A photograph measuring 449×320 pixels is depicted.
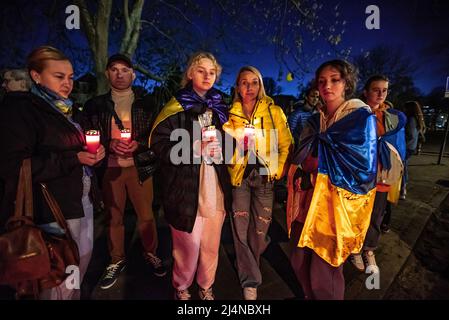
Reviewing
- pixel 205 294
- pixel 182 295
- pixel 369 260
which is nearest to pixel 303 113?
pixel 369 260

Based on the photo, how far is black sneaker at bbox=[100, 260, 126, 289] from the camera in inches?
108

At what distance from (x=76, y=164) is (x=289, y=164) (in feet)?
6.78

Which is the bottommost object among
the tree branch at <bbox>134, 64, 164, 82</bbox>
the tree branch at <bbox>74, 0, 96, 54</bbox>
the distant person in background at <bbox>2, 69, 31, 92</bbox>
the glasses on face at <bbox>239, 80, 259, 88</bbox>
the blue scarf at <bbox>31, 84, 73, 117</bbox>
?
the blue scarf at <bbox>31, 84, 73, 117</bbox>

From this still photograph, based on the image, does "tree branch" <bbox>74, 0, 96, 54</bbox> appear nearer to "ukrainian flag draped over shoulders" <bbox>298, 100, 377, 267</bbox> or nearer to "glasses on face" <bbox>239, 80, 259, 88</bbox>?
"glasses on face" <bbox>239, 80, 259, 88</bbox>

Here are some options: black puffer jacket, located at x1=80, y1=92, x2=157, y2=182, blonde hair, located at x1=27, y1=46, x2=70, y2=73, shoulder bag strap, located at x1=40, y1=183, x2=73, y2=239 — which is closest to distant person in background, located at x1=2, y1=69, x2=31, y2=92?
black puffer jacket, located at x1=80, y1=92, x2=157, y2=182

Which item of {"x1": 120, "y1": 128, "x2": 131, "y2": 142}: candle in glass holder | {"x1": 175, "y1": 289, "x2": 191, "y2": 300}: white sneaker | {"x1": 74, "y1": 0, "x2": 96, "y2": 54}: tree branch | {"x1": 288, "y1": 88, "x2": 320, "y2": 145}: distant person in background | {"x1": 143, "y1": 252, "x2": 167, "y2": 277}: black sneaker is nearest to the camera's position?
{"x1": 120, "y1": 128, "x2": 131, "y2": 142}: candle in glass holder

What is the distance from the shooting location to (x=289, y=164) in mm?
2607

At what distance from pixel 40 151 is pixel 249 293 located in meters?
2.41

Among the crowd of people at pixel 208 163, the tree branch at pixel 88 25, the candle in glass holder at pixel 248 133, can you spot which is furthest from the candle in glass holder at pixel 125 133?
the tree branch at pixel 88 25

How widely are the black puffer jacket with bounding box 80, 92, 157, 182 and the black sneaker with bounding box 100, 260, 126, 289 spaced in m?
1.14

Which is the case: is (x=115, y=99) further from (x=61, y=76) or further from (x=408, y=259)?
(x=408, y=259)

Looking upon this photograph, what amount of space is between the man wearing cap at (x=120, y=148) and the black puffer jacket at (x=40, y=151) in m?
0.58

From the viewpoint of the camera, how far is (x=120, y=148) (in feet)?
8.08
